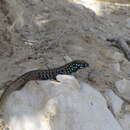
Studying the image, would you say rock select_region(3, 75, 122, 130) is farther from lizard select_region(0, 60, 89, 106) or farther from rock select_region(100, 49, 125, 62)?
rock select_region(100, 49, 125, 62)

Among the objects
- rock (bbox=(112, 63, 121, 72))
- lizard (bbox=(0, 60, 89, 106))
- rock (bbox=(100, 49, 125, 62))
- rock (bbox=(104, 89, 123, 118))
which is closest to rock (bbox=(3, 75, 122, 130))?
lizard (bbox=(0, 60, 89, 106))

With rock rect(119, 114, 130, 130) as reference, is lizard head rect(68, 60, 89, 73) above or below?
above

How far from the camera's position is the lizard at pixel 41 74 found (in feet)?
14.0

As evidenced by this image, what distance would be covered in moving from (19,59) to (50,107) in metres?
1.25

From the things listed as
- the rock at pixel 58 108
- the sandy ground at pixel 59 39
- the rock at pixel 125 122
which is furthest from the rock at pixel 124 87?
the rock at pixel 58 108

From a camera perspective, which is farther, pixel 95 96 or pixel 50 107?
pixel 95 96

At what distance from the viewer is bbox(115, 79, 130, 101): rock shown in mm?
4820

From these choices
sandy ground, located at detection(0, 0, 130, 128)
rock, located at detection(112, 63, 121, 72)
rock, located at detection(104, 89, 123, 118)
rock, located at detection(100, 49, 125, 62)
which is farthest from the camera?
rock, located at detection(100, 49, 125, 62)

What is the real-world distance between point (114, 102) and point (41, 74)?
91 centimetres

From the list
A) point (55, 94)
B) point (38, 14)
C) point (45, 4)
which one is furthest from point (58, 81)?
point (45, 4)

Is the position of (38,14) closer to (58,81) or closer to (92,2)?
(92,2)

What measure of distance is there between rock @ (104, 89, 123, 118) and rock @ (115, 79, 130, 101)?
4.3 inches

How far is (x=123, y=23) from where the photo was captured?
7.33 metres

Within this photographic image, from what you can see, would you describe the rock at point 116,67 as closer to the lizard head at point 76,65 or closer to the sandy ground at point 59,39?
the sandy ground at point 59,39
